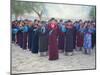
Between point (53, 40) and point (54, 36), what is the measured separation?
0.05 meters

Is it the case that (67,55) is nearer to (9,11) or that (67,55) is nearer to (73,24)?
(73,24)

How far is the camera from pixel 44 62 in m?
2.51

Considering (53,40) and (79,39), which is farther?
(79,39)

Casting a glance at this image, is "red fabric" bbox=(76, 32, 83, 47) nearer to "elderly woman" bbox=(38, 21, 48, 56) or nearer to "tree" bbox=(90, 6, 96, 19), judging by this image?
"tree" bbox=(90, 6, 96, 19)

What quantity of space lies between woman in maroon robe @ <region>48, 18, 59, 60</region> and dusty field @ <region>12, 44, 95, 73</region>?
0.22ft

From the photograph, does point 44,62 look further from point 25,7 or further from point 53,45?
point 25,7

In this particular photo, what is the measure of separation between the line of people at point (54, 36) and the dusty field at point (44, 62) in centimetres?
6

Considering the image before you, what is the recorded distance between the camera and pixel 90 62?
9.04 ft

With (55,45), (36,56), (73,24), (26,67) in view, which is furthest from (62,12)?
(26,67)

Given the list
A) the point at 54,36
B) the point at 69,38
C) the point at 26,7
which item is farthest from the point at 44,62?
the point at 26,7

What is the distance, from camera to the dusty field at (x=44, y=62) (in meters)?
2.39

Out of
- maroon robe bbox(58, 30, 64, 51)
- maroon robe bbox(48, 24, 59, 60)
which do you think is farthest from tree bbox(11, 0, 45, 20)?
maroon robe bbox(58, 30, 64, 51)

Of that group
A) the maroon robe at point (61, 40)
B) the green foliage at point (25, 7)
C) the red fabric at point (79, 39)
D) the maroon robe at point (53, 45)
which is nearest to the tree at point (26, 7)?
the green foliage at point (25, 7)

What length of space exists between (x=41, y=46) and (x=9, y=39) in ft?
1.29
